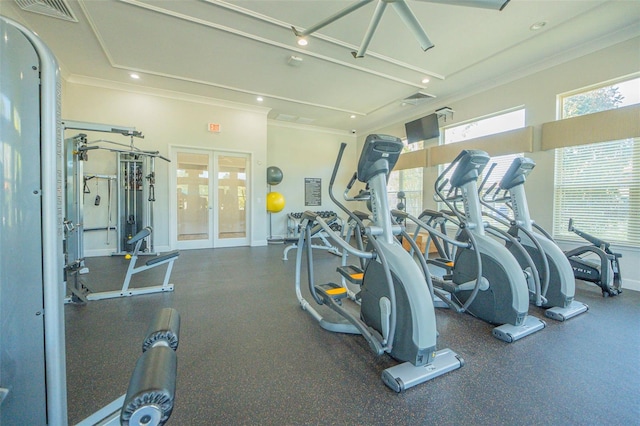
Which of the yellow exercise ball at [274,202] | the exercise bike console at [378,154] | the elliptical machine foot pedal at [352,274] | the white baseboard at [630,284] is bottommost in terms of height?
the white baseboard at [630,284]

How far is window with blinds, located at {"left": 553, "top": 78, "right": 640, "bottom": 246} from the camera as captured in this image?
3.56 meters

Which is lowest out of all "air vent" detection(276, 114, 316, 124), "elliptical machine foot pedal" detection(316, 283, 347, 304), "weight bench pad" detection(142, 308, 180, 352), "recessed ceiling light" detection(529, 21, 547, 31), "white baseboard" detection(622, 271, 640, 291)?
"white baseboard" detection(622, 271, 640, 291)

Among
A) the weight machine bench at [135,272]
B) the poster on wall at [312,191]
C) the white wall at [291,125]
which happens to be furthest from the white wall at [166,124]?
the weight machine bench at [135,272]

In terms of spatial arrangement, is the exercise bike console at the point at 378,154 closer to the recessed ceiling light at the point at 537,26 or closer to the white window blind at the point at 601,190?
the recessed ceiling light at the point at 537,26

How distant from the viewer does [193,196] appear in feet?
21.3

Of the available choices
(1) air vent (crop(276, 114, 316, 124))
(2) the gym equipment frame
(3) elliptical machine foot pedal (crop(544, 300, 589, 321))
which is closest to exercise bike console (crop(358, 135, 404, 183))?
(2) the gym equipment frame

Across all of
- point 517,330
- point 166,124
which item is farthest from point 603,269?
point 166,124

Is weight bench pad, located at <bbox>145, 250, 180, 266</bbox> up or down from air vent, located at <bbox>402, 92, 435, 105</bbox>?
down

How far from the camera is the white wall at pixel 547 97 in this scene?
11.8 ft

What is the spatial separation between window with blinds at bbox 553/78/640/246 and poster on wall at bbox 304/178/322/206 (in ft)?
18.8

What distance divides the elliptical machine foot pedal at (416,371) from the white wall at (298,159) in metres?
6.44

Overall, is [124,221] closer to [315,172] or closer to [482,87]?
[315,172]

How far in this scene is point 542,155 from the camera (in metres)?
4.42

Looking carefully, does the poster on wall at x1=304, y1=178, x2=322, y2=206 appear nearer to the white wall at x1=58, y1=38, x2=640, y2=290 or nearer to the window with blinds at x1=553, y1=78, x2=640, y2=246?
the white wall at x1=58, y1=38, x2=640, y2=290
